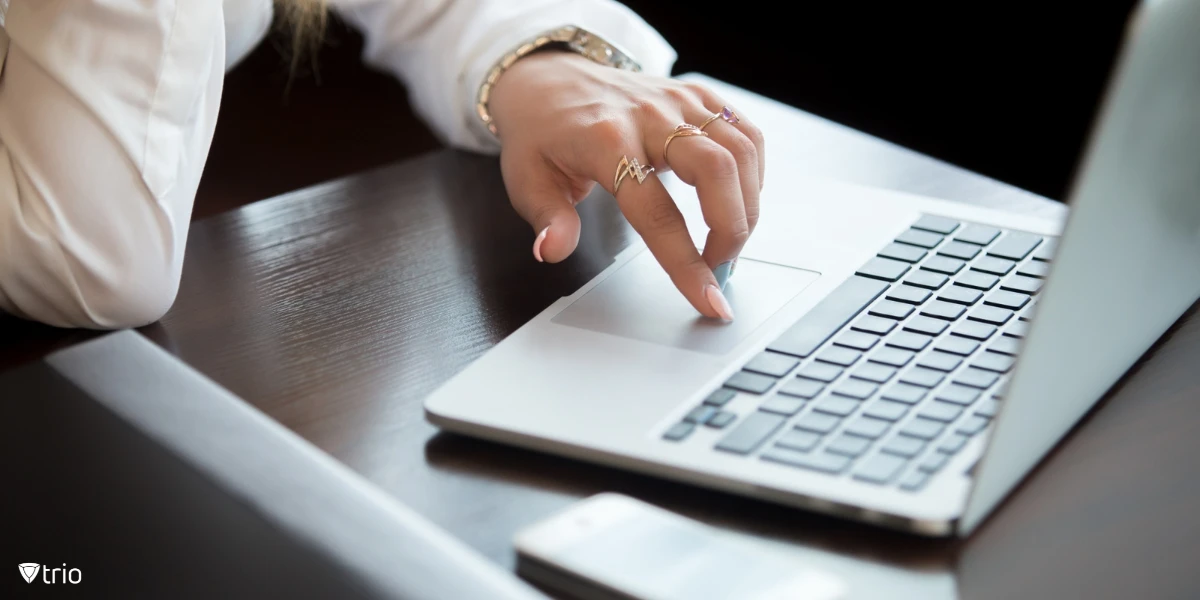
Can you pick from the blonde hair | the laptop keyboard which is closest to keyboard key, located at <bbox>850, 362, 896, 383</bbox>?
the laptop keyboard

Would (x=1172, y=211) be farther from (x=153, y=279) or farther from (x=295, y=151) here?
(x=295, y=151)

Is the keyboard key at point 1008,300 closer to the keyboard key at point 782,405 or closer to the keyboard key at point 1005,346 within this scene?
the keyboard key at point 1005,346

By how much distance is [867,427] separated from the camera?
0.49m

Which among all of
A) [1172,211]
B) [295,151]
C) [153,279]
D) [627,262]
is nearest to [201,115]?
[153,279]

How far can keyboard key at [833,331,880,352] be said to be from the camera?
1.86ft

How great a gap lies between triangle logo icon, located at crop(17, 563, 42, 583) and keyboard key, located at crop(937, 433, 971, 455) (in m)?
0.39

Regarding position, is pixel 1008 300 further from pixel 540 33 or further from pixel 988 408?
pixel 540 33

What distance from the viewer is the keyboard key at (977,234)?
2.23 feet

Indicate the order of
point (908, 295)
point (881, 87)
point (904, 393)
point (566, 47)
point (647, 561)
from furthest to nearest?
point (881, 87)
point (566, 47)
point (908, 295)
point (904, 393)
point (647, 561)

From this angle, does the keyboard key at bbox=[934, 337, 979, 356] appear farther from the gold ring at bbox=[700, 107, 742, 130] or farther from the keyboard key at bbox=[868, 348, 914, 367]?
the gold ring at bbox=[700, 107, 742, 130]

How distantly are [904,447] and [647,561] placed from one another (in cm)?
13

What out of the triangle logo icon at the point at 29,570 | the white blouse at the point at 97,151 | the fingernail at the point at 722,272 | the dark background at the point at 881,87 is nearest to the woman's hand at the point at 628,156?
the fingernail at the point at 722,272

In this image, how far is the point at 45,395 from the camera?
0.57m

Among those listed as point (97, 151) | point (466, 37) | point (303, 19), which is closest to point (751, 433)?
point (97, 151)
